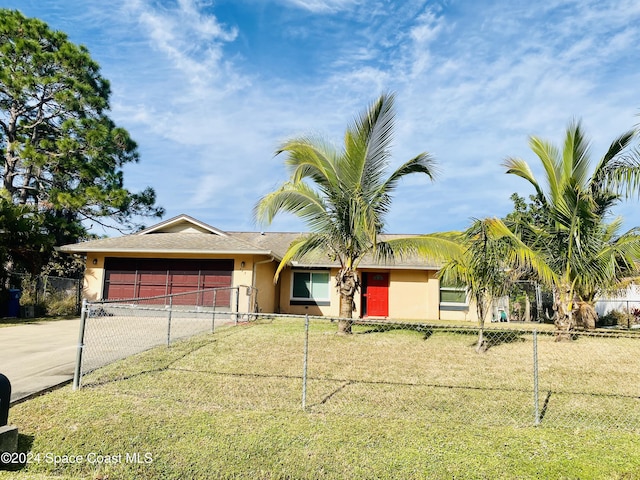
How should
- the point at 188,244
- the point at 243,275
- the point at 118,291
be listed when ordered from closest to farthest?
the point at 243,275 < the point at 188,244 < the point at 118,291

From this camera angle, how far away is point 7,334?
10875mm

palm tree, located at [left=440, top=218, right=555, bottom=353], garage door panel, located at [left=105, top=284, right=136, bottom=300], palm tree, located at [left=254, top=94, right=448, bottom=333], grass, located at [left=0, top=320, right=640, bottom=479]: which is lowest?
grass, located at [left=0, top=320, right=640, bottom=479]

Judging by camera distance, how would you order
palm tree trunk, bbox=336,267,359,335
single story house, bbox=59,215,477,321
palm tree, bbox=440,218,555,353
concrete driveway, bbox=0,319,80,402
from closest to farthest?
concrete driveway, bbox=0,319,80,402, palm tree, bbox=440,218,555,353, palm tree trunk, bbox=336,267,359,335, single story house, bbox=59,215,477,321

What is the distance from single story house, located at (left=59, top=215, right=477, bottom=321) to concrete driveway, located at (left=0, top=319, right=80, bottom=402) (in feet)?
13.8

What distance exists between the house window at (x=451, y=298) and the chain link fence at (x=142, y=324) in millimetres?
8479

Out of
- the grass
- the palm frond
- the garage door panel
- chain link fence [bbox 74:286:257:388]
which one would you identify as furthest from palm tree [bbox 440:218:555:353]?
the garage door panel

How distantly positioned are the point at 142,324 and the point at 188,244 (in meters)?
3.74

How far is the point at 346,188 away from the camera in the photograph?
11609mm

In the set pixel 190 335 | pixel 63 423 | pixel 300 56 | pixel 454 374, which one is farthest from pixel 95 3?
pixel 454 374

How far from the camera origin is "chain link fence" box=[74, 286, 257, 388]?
291 inches

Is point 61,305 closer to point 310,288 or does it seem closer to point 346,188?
point 310,288

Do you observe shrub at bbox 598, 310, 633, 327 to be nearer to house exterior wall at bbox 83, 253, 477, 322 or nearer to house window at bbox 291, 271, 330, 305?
house exterior wall at bbox 83, 253, 477, 322

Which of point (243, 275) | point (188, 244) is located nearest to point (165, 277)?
point (188, 244)

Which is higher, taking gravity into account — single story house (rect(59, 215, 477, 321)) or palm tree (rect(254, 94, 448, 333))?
palm tree (rect(254, 94, 448, 333))
